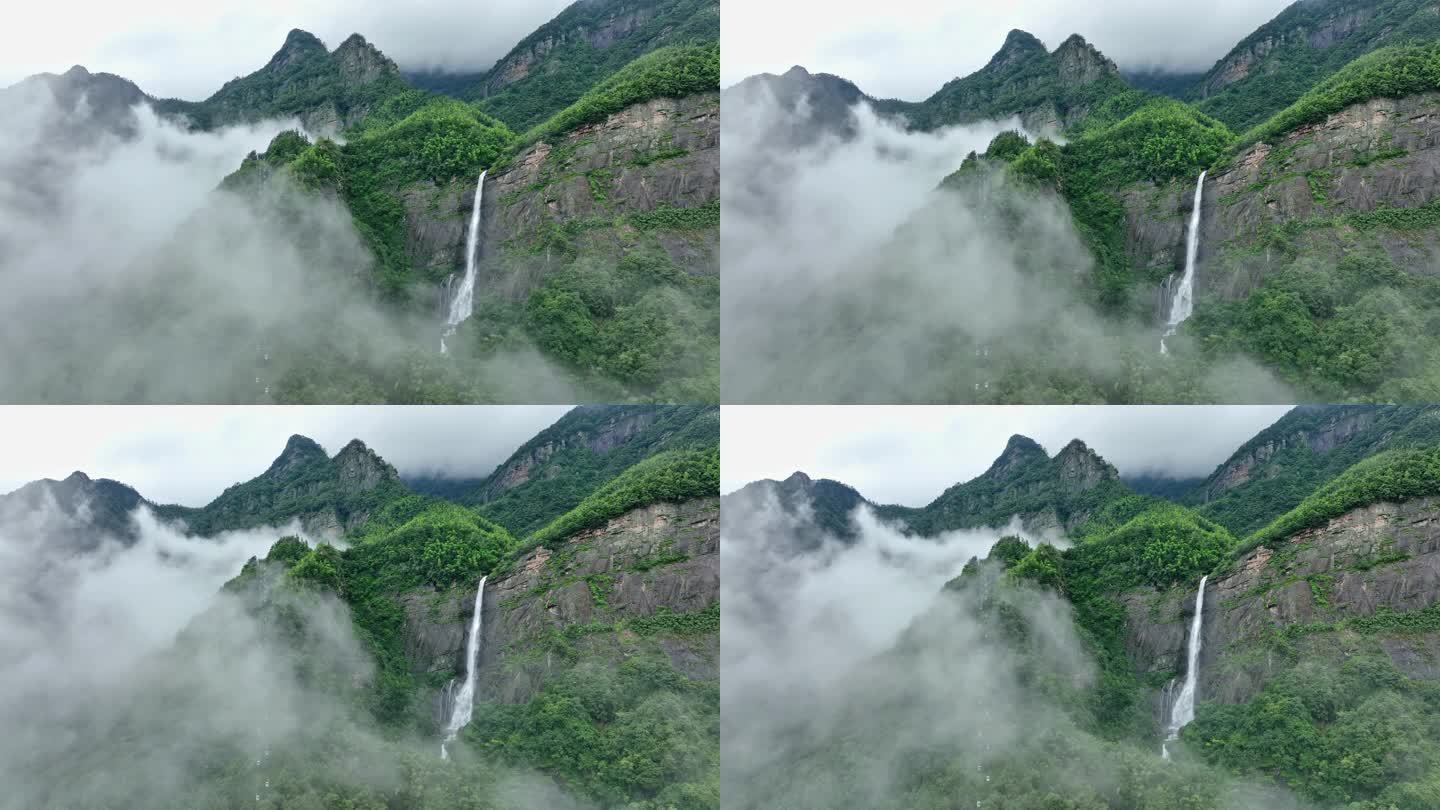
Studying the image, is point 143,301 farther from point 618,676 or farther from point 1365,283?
point 1365,283

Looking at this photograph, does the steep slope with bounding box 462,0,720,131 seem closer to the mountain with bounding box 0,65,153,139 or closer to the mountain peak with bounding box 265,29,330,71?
the mountain peak with bounding box 265,29,330,71

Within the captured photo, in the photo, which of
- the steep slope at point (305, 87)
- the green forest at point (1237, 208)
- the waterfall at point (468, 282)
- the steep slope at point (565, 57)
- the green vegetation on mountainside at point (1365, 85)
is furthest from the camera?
the steep slope at point (565, 57)

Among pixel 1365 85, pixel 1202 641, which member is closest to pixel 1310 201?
pixel 1365 85

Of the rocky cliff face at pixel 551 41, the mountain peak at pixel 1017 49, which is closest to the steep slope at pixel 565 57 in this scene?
the rocky cliff face at pixel 551 41

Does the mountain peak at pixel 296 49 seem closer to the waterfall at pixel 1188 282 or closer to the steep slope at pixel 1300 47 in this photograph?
the waterfall at pixel 1188 282

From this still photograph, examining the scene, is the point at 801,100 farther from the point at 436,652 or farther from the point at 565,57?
the point at 436,652
